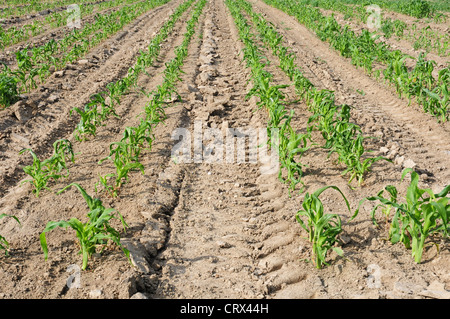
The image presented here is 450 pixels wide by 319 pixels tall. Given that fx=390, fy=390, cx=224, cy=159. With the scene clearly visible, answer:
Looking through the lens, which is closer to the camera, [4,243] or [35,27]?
[4,243]

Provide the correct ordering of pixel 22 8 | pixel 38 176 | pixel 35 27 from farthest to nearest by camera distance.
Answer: pixel 22 8 < pixel 35 27 < pixel 38 176

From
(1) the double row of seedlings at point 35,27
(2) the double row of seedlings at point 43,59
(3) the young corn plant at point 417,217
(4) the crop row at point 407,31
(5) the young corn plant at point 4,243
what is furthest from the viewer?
(1) the double row of seedlings at point 35,27

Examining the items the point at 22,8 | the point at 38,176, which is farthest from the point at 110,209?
the point at 22,8

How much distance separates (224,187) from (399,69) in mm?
4862

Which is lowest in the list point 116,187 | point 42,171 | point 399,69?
point 116,187

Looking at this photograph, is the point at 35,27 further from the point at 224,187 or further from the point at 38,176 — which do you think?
the point at 224,187

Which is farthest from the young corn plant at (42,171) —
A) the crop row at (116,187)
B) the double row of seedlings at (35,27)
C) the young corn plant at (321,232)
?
the double row of seedlings at (35,27)

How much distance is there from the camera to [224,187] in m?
4.77

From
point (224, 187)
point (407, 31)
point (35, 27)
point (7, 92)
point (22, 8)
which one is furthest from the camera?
point (22, 8)

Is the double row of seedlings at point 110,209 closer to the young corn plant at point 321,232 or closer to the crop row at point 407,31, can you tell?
the young corn plant at point 321,232

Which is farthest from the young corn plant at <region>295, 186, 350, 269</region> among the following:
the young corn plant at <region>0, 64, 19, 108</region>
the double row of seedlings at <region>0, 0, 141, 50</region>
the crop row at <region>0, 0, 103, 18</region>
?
the crop row at <region>0, 0, 103, 18</region>

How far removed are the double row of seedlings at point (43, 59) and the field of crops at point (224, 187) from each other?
3.5 inches

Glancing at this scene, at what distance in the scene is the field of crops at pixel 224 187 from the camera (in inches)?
123

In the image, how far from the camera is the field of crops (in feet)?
10.2
